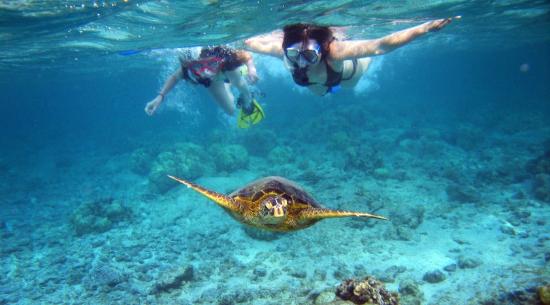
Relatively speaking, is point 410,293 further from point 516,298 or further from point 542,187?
point 542,187

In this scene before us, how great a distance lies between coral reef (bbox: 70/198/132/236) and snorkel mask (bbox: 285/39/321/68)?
982 centimetres

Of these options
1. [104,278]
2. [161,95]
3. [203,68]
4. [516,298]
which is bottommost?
[104,278]

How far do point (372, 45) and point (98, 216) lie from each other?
11.8 meters

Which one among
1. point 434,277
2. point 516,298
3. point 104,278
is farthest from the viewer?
point 104,278

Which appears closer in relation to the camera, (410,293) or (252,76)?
(410,293)

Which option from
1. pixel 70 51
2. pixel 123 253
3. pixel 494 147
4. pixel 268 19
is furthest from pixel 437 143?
pixel 70 51

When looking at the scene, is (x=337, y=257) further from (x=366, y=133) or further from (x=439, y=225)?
(x=366, y=133)

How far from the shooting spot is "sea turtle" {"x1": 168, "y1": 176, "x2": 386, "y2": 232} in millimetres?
3525

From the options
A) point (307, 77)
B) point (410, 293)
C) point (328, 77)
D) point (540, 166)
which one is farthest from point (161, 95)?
point (540, 166)

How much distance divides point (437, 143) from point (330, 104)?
602 inches

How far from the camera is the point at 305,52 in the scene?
625 centimetres

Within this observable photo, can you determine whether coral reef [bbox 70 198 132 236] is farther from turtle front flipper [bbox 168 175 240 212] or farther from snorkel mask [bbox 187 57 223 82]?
turtle front flipper [bbox 168 175 240 212]

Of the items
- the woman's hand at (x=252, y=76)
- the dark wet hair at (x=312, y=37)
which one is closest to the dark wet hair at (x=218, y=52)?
the woman's hand at (x=252, y=76)

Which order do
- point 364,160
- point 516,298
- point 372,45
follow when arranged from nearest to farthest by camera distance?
1. point 516,298
2. point 372,45
3. point 364,160
